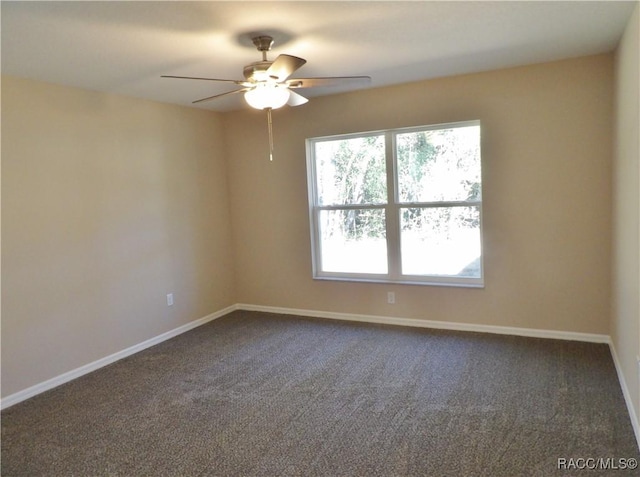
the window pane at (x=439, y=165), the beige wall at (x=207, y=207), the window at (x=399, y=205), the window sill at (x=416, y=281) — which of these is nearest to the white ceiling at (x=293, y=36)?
the beige wall at (x=207, y=207)

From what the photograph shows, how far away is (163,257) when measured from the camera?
4406 mm

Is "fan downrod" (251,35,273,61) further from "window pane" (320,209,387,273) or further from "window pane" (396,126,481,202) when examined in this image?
"window pane" (320,209,387,273)

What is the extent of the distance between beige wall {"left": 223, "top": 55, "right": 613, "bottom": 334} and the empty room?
19 mm

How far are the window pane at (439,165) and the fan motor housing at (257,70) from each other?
6.66 feet

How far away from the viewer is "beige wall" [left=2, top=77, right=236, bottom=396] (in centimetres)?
320

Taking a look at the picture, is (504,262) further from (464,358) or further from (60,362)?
(60,362)

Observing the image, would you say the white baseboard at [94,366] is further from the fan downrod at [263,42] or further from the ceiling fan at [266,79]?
the fan downrod at [263,42]

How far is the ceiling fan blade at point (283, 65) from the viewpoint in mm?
2449

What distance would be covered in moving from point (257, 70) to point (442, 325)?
9.52 feet

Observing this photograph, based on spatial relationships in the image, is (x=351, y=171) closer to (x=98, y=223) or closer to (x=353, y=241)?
(x=353, y=241)

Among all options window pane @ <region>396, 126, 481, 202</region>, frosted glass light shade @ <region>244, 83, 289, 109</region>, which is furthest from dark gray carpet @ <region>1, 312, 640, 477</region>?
frosted glass light shade @ <region>244, 83, 289, 109</region>

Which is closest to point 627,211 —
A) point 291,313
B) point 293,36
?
point 293,36

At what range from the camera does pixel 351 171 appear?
15.1 ft

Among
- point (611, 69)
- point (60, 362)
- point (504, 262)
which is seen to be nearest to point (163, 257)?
point (60, 362)
